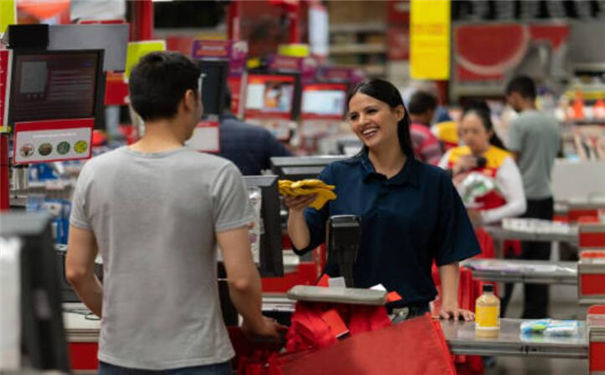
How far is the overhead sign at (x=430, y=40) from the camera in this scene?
13688 mm

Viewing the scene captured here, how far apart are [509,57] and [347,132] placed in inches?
275

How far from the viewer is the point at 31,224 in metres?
2.47

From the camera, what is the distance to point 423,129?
950 centimetres

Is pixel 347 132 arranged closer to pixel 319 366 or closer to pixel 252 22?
pixel 252 22

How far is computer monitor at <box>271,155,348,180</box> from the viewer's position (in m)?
5.87

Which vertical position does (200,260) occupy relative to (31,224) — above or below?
below

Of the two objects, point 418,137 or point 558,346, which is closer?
point 558,346

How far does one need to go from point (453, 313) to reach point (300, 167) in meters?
1.66

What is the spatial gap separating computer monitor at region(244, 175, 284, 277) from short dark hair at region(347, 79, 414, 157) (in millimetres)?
421

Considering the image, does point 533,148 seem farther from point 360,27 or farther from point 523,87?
point 360,27

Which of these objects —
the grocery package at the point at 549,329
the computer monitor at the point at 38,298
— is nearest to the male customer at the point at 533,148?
the grocery package at the point at 549,329

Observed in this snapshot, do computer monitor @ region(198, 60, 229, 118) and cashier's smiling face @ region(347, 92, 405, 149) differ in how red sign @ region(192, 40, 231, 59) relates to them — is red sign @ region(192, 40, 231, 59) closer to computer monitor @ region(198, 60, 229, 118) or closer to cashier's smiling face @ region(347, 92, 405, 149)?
computer monitor @ region(198, 60, 229, 118)

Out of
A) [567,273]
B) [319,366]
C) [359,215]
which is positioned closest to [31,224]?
[319,366]

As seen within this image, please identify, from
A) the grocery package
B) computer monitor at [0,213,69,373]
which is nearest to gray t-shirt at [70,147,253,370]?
computer monitor at [0,213,69,373]
